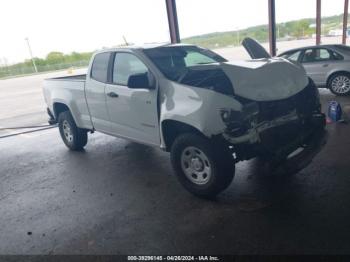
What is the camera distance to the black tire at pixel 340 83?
8932mm

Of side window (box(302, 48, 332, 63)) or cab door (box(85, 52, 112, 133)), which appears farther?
side window (box(302, 48, 332, 63))

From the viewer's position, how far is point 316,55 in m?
9.38

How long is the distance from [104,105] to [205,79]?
6.52ft

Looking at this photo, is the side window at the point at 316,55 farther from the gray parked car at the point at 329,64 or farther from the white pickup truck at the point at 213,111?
the white pickup truck at the point at 213,111

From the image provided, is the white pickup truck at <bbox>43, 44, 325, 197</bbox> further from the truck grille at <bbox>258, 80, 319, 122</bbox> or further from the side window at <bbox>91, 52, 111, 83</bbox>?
the side window at <bbox>91, 52, 111, 83</bbox>

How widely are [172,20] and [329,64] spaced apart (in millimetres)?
4748

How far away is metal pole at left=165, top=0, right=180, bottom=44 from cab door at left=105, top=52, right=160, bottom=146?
5501 millimetres

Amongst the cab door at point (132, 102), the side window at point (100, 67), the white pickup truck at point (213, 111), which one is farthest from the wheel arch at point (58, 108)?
the white pickup truck at point (213, 111)

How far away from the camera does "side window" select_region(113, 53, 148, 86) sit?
15.0 feet

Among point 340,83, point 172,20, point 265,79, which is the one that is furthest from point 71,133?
point 340,83

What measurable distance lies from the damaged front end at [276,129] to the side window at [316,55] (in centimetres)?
585

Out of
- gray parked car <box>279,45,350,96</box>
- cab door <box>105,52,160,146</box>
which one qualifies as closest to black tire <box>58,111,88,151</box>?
cab door <box>105,52,160,146</box>

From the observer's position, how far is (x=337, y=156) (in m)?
4.82

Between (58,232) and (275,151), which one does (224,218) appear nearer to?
(275,151)
